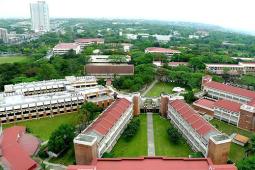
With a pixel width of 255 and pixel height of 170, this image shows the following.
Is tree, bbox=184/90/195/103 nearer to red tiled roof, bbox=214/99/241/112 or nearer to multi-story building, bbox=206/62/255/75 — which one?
red tiled roof, bbox=214/99/241/112

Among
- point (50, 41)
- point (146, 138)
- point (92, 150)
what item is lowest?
point (146, 138)

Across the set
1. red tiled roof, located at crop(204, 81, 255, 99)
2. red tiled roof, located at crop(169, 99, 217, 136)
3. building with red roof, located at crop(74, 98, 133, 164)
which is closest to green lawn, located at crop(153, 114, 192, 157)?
red tiled roof, located at crop(169, 99, 217, 136)

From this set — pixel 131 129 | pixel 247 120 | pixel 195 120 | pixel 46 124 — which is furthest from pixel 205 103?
pixel 46 124

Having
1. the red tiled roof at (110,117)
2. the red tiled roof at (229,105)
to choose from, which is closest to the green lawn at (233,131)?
the red tiled roof at (229,105)

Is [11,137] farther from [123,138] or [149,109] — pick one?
[149,109]

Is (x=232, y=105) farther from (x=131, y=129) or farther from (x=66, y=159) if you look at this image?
(x=66, y=159)

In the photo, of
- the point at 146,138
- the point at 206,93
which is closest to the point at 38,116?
the point at 146,138
